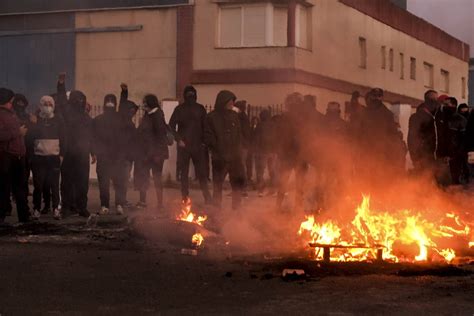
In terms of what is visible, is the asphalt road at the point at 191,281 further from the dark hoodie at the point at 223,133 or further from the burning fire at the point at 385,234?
the dark hoodie at the point at 223,133

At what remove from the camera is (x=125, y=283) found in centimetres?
684

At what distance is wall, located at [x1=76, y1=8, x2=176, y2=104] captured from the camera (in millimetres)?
25703

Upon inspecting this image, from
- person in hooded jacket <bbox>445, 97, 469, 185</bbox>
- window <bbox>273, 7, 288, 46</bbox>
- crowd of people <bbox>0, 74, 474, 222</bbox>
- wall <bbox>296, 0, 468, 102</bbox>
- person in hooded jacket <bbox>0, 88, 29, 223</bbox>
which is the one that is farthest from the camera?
wall <bbox>296, 0, 468, 102</bbox>

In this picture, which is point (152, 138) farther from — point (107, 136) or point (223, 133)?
point (223, 133)

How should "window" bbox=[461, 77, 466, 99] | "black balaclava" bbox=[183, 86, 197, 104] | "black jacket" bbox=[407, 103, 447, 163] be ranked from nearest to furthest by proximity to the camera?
"black jacket" bbox=[407, 103, 447, 163] → "black balaclava" bbox=[183, 86, 197, 104] → "window" bbox=[461, 77, 466, 99]

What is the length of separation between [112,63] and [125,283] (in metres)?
20.1

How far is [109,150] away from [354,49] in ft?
60.7

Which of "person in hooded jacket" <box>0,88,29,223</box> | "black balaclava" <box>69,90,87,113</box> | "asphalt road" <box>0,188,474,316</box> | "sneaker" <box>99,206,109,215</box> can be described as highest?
"black balaclava" <box>69,90,87,113</box>

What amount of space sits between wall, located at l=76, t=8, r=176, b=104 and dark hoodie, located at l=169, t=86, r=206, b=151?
12.9 metres

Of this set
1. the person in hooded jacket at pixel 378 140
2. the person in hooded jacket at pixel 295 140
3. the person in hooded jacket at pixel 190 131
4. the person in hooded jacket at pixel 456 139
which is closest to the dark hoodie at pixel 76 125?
the person in hooded jacket at pixel 190 131

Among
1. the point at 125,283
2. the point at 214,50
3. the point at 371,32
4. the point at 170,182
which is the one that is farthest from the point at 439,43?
the point at 125,283

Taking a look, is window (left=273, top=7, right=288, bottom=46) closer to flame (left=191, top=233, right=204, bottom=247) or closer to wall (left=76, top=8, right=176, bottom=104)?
wall (left=76, top=8, right=176, bottom=104)

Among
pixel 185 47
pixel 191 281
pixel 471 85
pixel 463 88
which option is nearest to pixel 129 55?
pixel 185 47

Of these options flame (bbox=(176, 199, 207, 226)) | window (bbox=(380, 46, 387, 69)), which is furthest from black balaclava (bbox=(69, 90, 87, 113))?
window (bbox=(380, 46, 387, 69))
